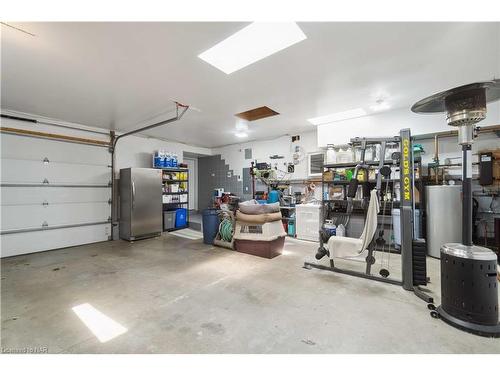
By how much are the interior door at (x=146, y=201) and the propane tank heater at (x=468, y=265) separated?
19.6 feet

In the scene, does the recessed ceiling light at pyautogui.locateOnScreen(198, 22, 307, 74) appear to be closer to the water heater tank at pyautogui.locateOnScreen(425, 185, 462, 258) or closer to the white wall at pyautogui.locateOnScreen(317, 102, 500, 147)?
the white wall at pyautogui.locateOnScreen(317, 102, 500, 147)

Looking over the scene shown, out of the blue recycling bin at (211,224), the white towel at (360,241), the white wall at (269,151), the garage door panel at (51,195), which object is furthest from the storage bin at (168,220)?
the white towel at (360,241)

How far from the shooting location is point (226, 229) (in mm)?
4910

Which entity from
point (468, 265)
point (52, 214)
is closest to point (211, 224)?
point (52, 214)

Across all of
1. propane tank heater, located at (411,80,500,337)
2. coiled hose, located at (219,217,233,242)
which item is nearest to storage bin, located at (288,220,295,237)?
coiled hose, located at (219,217,233,242)

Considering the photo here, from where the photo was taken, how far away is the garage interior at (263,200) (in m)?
2.00

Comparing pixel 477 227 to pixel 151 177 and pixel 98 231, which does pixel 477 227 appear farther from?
pixel 98 231

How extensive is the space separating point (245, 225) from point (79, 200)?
4278 mm

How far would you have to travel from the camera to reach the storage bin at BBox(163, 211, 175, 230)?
267 inches

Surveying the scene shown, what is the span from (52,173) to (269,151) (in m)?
5.75

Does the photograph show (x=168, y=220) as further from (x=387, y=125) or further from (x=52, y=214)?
(x=387, y=125)

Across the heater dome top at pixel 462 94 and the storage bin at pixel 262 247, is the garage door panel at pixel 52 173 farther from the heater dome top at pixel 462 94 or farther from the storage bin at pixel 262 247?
the heater dome top at pixel 462 94

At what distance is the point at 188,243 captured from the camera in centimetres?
542
